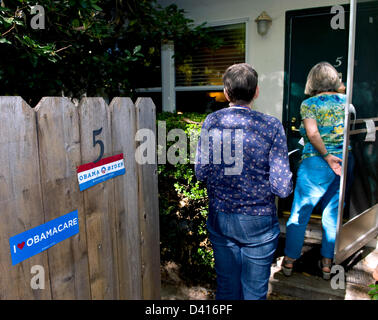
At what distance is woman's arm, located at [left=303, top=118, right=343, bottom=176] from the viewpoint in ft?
9.30

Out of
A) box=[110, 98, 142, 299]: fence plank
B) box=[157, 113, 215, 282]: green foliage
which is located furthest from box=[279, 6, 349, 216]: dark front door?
box=[110, 98, 142, 299]: fence plank

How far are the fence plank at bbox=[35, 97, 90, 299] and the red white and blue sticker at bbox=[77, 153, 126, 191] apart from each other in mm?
44

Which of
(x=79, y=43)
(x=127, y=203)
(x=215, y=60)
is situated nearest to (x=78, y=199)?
(x=127, y=203)

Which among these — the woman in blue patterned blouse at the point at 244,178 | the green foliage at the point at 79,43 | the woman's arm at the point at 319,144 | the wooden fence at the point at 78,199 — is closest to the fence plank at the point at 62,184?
the wooden fence at the point at 78,199

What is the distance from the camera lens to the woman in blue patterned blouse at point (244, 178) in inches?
75.2

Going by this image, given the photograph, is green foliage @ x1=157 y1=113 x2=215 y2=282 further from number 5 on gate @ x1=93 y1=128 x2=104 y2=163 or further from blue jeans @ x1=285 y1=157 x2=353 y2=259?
number 5 on gate @ x1=93 y1=128 x2=104 y2=163

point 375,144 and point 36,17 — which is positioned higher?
point 36,17

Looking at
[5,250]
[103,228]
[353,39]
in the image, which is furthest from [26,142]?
[353,39]

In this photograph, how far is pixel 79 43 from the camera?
140 inches

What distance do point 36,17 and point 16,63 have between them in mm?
495

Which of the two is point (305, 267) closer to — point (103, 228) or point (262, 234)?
point (262, 234)

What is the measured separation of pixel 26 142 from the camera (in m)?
1.33

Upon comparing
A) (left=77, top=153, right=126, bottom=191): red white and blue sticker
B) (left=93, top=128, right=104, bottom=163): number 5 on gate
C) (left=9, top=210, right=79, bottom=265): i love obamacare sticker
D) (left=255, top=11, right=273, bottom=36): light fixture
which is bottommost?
(left=9, top=210, right=79, bottom=265): i love obamacare sticker

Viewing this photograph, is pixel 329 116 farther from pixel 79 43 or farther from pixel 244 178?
pixel 79 43
